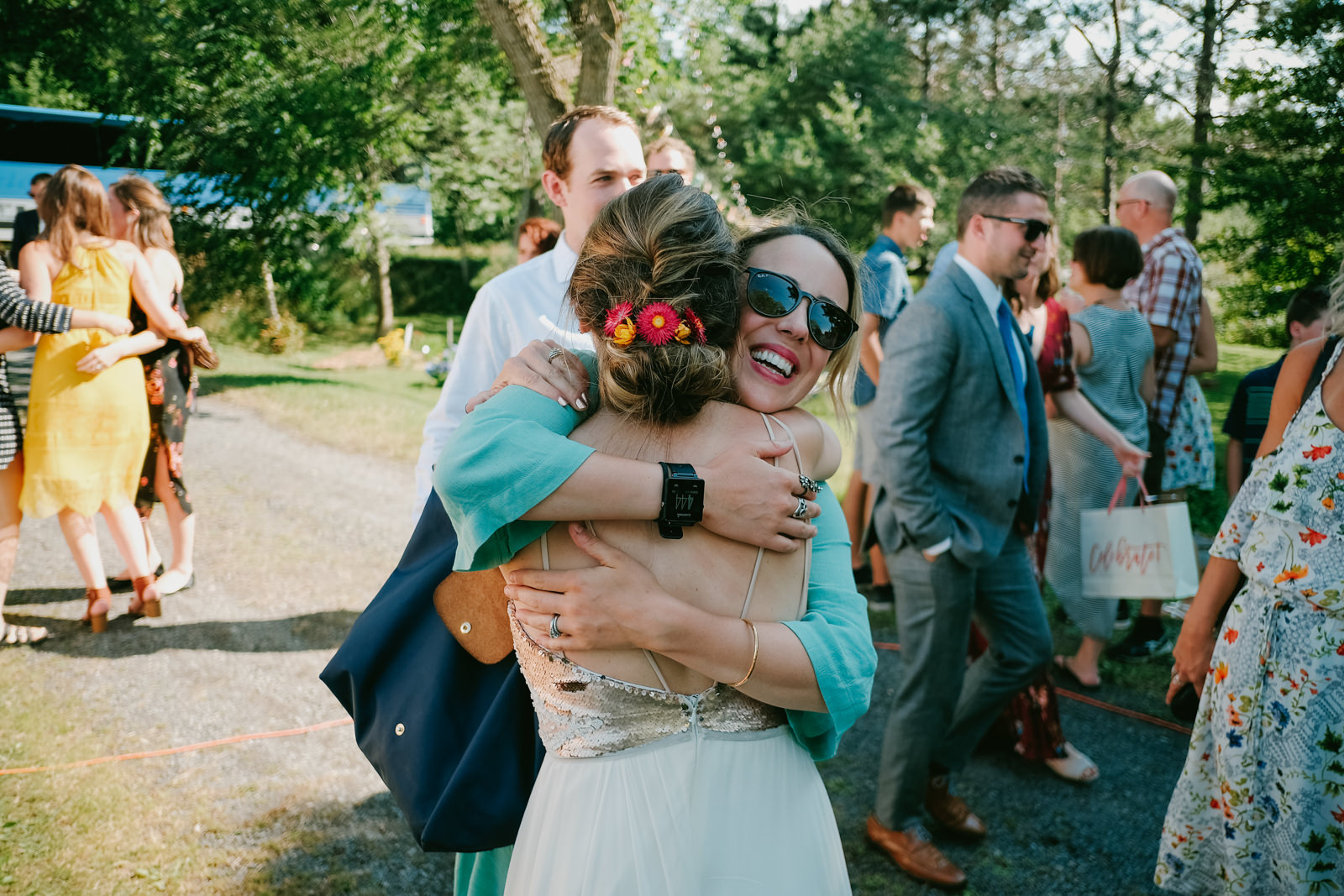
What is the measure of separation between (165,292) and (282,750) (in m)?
2.90

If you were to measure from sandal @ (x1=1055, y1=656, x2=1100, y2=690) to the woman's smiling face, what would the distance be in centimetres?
401

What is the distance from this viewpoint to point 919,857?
Result: 3.08 meters

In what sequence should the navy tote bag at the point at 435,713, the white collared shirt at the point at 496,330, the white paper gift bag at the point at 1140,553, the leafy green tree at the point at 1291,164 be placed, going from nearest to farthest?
the navy tote bag at the point at 435,713
the white collared shirt at the point at 496,330
the white paper gift bag at the point at 1140,553
the leafy green tree at the point at 1291,164

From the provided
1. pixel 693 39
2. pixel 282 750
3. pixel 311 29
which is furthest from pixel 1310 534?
pixel 311 29

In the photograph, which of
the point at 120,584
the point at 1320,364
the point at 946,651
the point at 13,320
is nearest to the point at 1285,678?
the point at 1320,364

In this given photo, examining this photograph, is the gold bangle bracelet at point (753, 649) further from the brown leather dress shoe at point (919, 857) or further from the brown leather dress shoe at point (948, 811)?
the brown leather dress shoe at point (948, 811)

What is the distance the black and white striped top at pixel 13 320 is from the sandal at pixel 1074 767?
206 inches

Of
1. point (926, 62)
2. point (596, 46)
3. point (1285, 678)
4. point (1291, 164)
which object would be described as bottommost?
point (1285, 678)

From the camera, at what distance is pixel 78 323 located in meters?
4.58

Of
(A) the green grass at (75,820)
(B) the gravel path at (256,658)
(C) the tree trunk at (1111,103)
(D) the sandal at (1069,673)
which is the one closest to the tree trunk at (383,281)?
(B) the gravel path at (256,658)

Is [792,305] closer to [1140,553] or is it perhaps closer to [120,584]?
[1140,553]

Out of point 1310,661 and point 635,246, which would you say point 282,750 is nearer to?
point 635,246

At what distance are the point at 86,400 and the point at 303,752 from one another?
94.6 inches

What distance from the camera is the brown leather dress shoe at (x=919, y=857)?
3039mm
